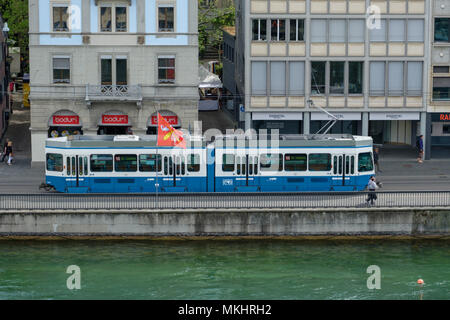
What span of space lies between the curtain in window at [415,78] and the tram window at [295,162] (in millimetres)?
15438

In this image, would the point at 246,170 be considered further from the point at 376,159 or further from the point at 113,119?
the point at 113,119

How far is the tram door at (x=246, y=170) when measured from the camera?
51938mm

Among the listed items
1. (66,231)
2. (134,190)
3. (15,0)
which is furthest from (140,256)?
(15,0)

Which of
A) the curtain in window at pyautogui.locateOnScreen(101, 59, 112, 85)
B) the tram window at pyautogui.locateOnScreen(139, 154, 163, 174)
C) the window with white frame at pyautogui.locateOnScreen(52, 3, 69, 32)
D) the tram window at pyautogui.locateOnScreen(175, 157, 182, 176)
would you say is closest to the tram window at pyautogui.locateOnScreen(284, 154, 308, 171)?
the tram window at pyautogui.locateOnScreen(175, 157, 182, 176)

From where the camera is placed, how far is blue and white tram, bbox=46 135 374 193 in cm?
5184

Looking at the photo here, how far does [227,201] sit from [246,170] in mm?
4692

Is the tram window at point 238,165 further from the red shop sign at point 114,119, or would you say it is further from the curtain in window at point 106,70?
the curtain in window at point 106,70

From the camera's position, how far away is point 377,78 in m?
64.4

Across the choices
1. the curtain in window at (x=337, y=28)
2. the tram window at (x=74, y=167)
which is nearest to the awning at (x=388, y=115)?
the curtain in window at (x=337, y=28)

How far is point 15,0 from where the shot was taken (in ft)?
267

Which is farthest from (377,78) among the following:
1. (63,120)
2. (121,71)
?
(63,120)

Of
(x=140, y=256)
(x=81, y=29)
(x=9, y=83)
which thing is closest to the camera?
(x=140, y=256)

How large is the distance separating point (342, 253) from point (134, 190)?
1246 cm
